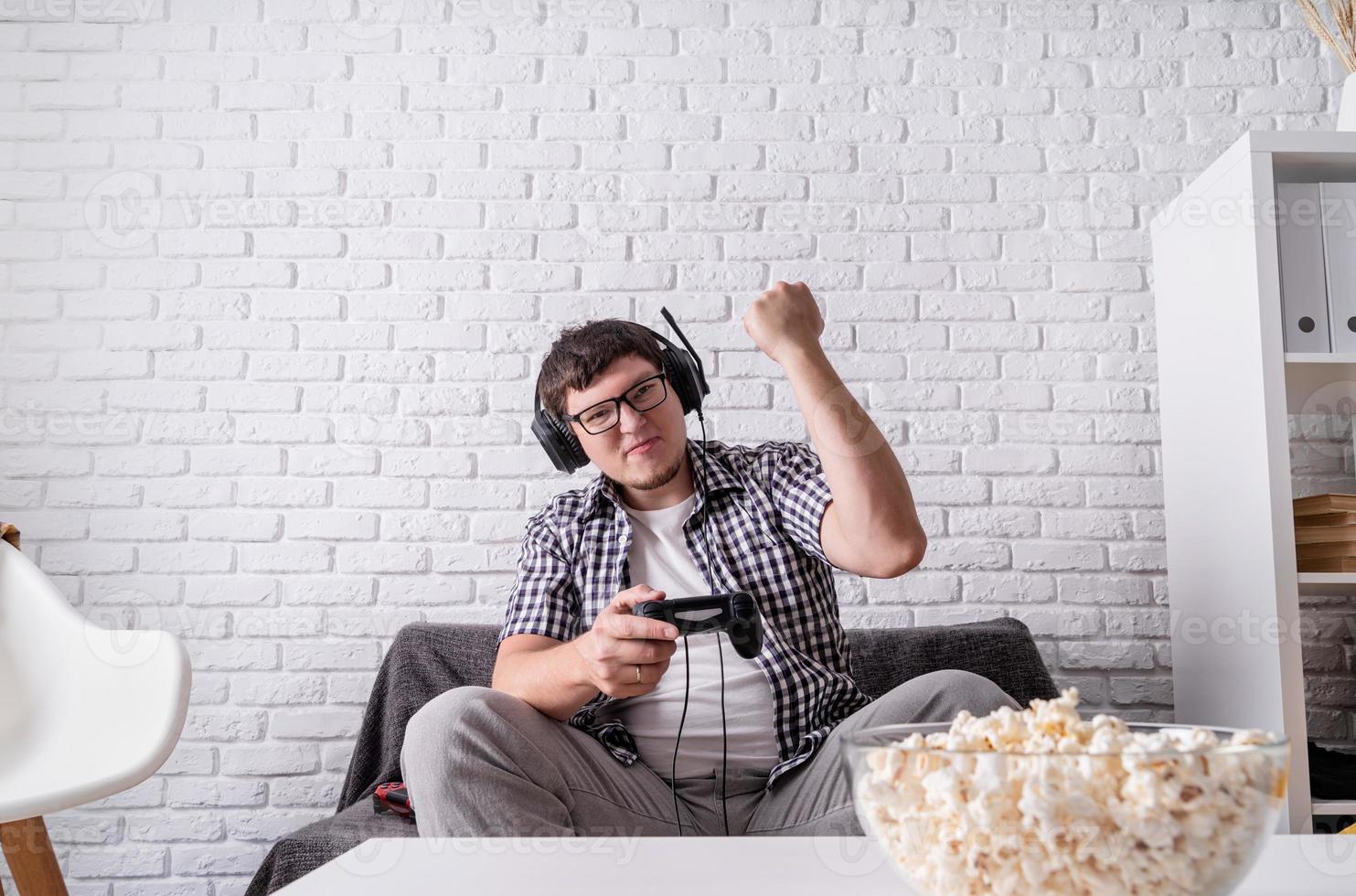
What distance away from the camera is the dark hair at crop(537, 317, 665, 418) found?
1509mm

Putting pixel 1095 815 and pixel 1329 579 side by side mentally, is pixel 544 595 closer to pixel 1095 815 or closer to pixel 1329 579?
pixel 1095 815

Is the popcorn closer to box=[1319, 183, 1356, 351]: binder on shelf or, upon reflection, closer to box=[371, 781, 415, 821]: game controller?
box=[371, 781, 415, 821]: game controller

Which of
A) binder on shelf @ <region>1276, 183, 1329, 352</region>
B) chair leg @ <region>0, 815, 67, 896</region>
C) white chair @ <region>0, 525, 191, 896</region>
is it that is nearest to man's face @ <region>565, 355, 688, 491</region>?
white chair @ <region>0, 525, 191, 896</region>

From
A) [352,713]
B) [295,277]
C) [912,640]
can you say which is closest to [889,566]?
[912,640]

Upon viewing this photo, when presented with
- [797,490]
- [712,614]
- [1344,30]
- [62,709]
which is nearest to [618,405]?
[797,490]

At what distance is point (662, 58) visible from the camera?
217 centimetres

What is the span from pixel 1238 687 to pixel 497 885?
1543mm

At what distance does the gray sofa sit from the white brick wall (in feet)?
0.68

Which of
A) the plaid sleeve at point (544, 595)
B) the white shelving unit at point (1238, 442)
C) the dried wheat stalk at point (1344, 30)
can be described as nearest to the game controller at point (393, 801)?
the plaid sleeve at point (544, 595)

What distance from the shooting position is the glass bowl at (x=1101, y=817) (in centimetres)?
46

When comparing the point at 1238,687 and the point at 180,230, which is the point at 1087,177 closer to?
the point at 1238,687

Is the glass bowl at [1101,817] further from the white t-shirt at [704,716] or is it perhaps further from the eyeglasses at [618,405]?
the eyeglasses at [618,405]

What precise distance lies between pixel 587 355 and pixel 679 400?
0.16 meters

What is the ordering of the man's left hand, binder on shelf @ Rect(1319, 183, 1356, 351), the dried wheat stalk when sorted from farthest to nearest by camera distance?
1. the dried wheat stalk
2. binder on shelf @ Rect(1319, 183, 1356, 351)
3. the man's left hand
